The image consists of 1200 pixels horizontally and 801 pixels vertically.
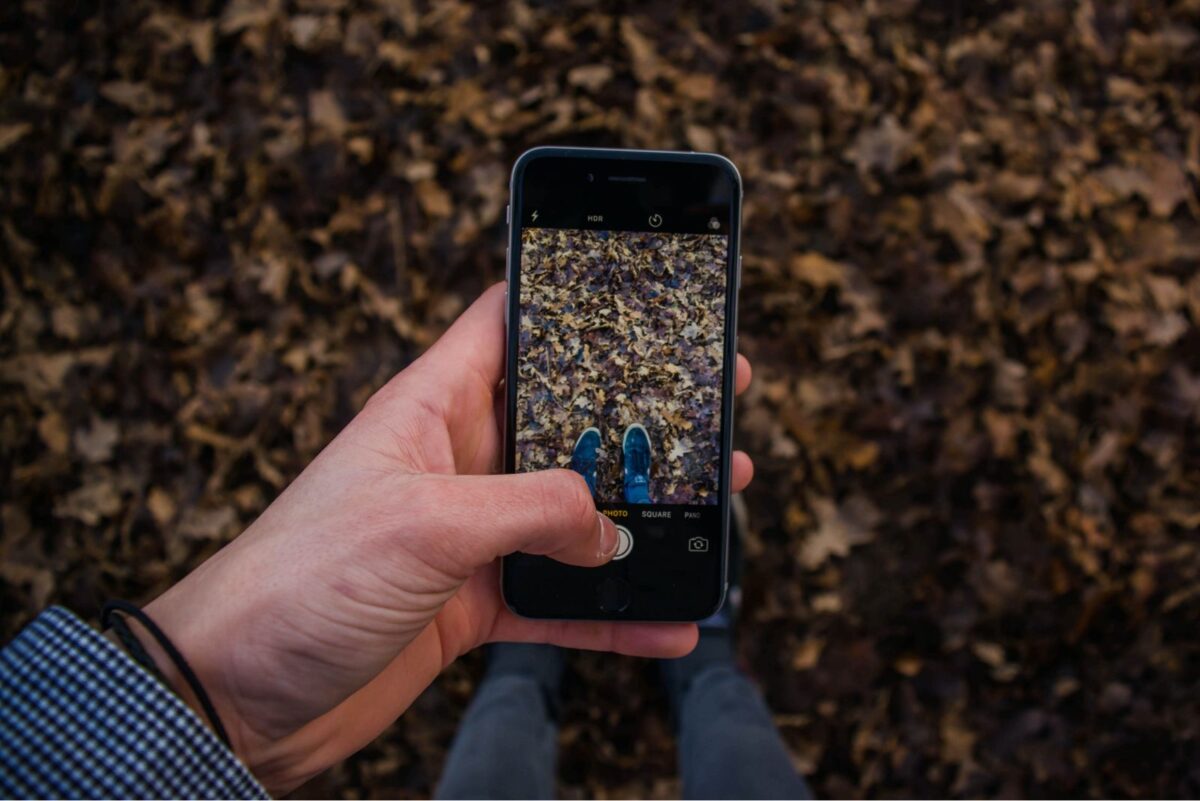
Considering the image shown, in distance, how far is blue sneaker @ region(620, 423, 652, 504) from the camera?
3.92 ft

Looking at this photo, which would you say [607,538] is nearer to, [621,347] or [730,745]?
[621,347]

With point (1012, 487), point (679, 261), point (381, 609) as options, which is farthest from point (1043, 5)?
point (381, 609)

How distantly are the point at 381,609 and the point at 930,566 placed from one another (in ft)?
4.50

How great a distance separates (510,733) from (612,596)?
0.58 m

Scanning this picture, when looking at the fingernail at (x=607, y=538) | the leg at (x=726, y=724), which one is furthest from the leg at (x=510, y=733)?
the fingernail at (x=607, y=538)

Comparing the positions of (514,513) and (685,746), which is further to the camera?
(685,746)

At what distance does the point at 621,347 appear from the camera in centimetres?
120

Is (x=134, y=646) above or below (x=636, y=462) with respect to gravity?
below

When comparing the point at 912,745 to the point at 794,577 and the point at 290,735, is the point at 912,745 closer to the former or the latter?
the point at 794,577

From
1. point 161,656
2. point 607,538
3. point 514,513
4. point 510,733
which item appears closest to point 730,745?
point 510,733

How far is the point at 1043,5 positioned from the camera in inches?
72.9

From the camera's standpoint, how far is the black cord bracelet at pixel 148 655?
0.85 metres

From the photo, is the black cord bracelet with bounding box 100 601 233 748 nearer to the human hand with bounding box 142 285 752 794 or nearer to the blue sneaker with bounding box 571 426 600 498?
the human hand with bounding box 142 285 752 794

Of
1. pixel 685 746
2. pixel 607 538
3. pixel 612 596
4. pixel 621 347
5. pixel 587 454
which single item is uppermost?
pixel 621 347
